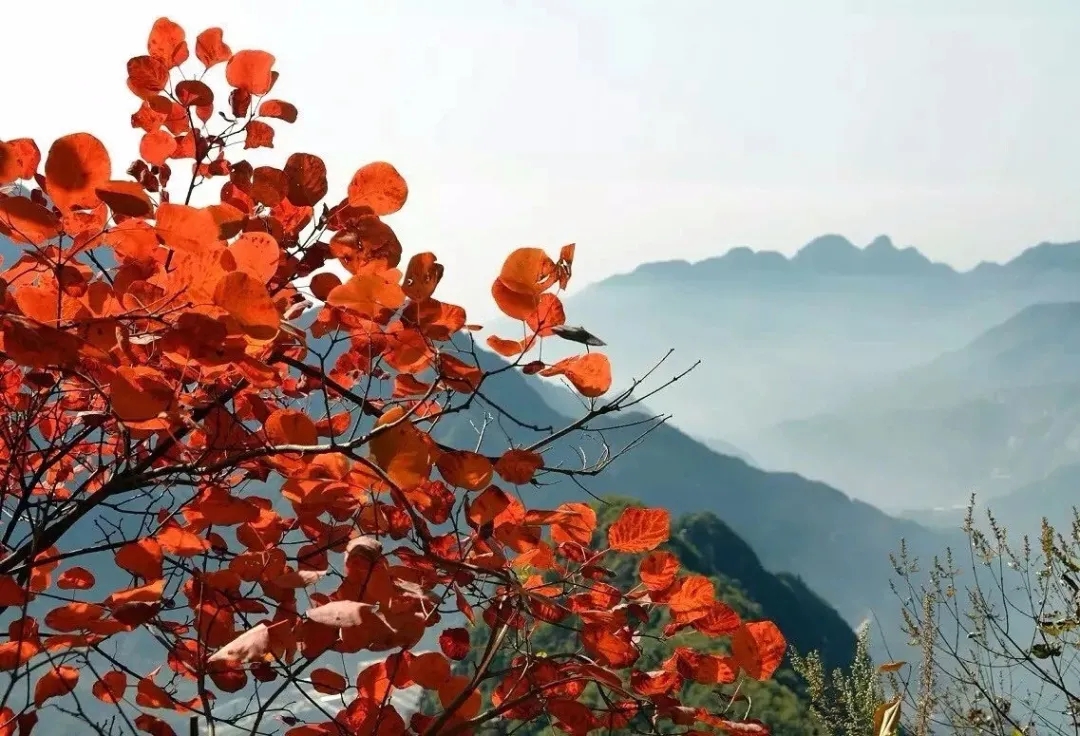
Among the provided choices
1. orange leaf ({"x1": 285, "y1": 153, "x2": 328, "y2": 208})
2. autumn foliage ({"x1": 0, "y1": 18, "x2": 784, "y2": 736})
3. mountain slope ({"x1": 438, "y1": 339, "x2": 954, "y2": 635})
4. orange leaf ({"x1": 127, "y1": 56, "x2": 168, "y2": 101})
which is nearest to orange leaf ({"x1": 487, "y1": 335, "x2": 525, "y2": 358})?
autumn foliage ({"x1": 0, "y1": 18, "x2": 784, "y2": 736})

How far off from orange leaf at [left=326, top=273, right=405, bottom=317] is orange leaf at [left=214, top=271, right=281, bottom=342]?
0.40 ft

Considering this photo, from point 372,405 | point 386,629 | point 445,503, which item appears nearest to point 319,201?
point 372,405

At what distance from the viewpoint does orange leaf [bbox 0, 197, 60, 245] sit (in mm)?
1000

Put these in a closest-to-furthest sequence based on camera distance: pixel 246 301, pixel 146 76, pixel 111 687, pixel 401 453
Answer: pixel 246 301, pixel 401 453, pixel 111 687, pixel 146 76

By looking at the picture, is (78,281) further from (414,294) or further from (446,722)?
(446,722)

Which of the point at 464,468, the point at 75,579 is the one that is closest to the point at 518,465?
the point at 464,468

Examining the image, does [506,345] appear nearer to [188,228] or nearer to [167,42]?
[188,228]

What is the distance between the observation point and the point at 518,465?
115cm

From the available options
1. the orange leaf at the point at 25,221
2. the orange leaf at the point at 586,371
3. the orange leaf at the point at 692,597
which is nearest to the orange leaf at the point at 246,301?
the orange leaf at the point at 25,221

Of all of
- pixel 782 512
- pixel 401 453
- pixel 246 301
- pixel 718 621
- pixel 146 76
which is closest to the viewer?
pixel 246 301

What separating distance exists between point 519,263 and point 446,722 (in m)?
0.65

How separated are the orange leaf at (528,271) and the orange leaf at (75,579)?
0.85 meters

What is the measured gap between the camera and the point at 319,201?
4.30ft

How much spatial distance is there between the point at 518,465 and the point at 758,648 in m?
0.45
